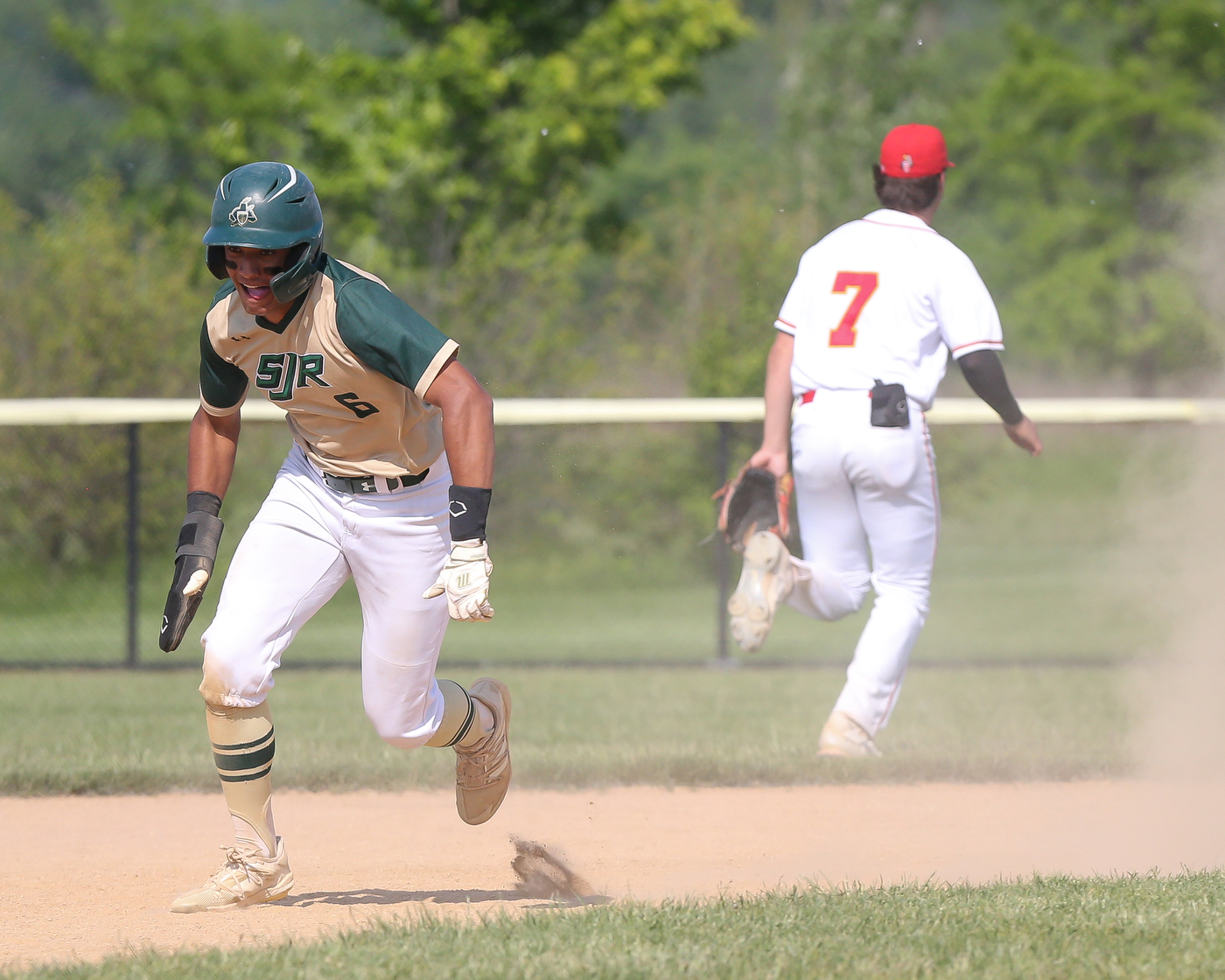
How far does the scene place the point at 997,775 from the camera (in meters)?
6.36

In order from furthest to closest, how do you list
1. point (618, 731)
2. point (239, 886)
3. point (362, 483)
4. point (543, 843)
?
point (618, 731) → point (543, 843) → point (362, 483) → point (239, 886)

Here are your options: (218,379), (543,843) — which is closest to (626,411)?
(543,843)

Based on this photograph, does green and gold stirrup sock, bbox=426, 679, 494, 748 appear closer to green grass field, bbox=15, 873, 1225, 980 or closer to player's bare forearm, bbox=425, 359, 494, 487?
green grass field, bbox=15, 873, 1225, 980

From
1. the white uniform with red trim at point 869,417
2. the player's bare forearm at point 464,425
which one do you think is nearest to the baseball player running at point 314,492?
the player's bare forearm at point 464,425

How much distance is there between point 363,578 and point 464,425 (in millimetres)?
715

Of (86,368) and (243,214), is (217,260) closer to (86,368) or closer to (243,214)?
(243,214)

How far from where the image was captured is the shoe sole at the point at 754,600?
18.8 ft

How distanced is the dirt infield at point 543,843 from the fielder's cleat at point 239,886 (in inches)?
2.4

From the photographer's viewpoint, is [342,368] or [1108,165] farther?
[1108,165]

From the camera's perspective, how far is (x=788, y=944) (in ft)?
11.0

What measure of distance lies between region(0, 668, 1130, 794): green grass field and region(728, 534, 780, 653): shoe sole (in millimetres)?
774

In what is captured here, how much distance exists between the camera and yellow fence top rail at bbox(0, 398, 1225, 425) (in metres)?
8.96

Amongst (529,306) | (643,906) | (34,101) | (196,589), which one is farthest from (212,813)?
(34,101)

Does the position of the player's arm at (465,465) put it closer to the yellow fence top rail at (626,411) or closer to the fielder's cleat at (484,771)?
the fielder's cleat at (484,771)
